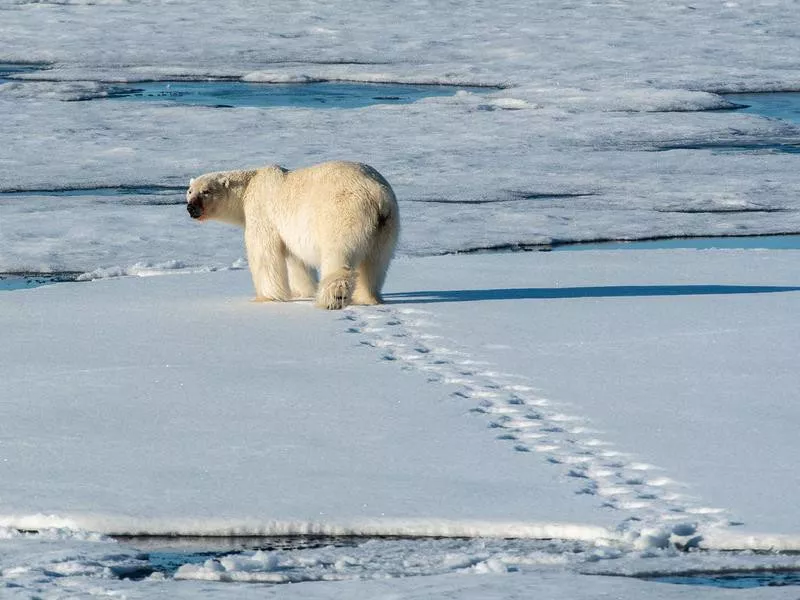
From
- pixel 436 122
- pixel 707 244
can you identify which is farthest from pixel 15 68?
pixel 707 244

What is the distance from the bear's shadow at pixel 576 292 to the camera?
6.75 meters

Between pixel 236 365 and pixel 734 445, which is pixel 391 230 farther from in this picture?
pixel 734 445

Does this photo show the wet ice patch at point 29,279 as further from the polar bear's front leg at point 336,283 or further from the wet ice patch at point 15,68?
the wet ice patch at point 15,68

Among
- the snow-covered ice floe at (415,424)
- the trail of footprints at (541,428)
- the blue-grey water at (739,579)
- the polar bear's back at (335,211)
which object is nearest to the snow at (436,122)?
the polar bear's back at (335,211)

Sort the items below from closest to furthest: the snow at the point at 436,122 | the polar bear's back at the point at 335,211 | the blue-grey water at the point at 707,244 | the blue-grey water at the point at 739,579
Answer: the blue-grey water at the point at 739,579 < the polar bear's back at the point at 335,211 < the blue-grey water at the point at 707,244 < the snow at the point at 436,122

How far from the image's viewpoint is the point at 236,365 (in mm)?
5332

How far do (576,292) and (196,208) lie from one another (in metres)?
1.75

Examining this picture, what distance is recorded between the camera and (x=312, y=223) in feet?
21.1

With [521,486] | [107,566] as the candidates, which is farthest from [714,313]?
[107,566]

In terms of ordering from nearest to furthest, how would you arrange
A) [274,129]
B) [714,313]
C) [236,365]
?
[236,365]
[714,313]
[274,129]

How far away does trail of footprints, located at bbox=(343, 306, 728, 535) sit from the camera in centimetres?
375

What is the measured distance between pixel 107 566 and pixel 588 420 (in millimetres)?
1655

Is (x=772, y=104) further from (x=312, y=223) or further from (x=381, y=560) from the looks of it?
(x=381, y=560)

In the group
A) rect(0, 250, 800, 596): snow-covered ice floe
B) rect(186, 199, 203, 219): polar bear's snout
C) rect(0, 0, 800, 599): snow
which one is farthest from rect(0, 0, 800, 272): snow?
rect(0, 250, 800, 596): snow-covered ice floe
